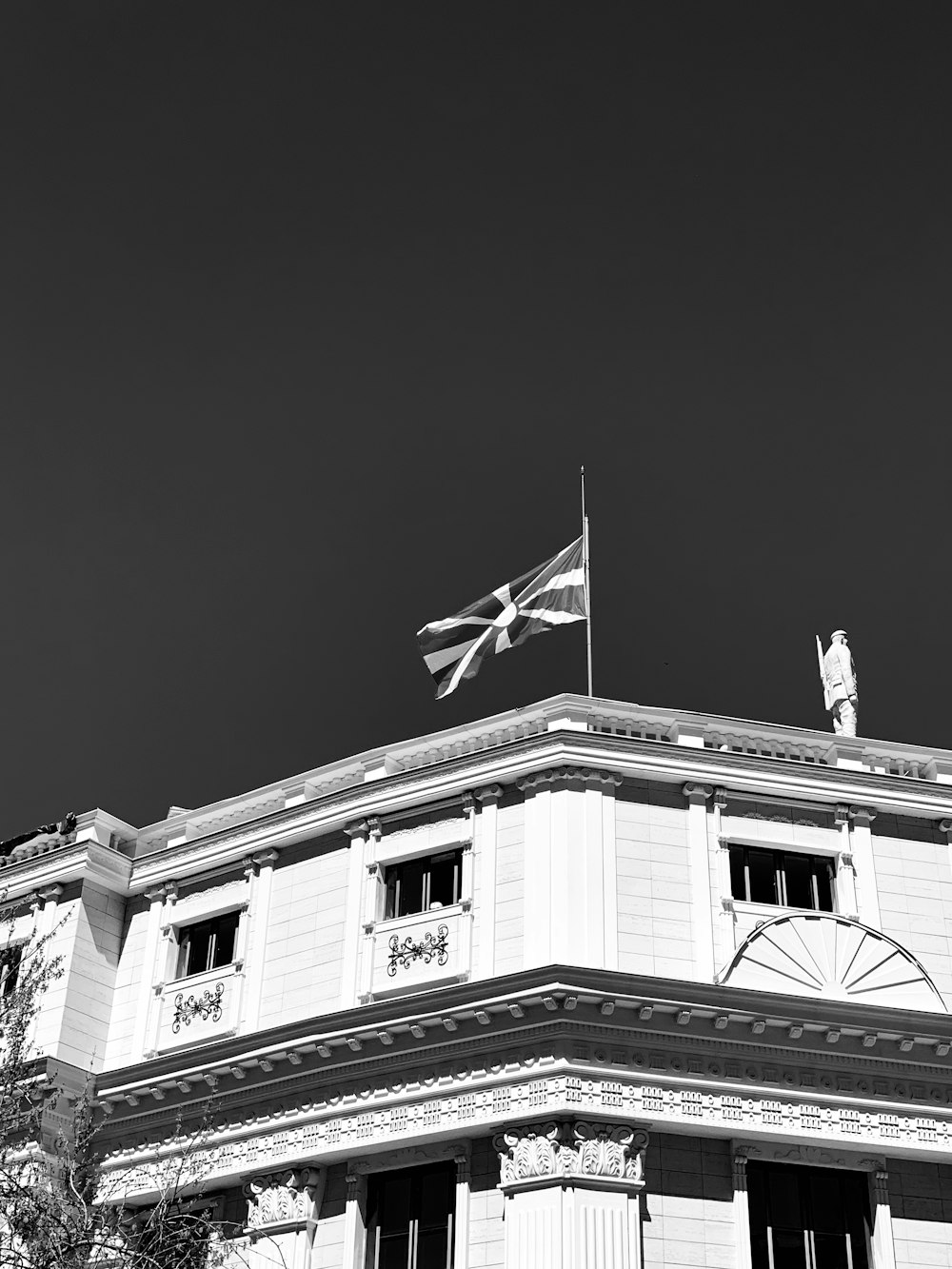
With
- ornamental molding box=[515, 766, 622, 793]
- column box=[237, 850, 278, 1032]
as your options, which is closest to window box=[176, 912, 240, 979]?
Answer: column box=[237, 850, 278, 1032]

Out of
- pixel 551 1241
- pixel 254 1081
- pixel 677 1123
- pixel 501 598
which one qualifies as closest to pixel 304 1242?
pixel 254 1081

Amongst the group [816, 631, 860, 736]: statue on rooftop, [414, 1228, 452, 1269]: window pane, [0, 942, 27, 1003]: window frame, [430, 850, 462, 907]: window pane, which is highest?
[816, 631, 860, 736]: statue on rooftop

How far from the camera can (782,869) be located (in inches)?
1241

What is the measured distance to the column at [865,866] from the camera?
101 ft

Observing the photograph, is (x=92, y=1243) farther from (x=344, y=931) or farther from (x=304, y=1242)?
(x=344, y=931)

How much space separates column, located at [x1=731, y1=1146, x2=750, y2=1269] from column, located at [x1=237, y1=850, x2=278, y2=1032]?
9322mm

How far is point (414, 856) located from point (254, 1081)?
5.02m

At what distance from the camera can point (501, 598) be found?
34250 millimetres

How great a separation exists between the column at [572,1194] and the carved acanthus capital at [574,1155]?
15 millimetres

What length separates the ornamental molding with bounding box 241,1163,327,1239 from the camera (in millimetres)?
29281

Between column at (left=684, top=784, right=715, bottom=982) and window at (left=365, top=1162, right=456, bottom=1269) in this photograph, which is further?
column at (left=684, top=784, right=715, bottom=982)

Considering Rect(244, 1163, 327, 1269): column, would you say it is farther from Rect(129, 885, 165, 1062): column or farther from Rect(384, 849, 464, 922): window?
Rect(384, 849, 464, 922): window

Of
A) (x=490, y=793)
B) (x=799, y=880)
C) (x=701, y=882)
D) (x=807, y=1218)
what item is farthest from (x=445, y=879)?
(x=807, y=1218)

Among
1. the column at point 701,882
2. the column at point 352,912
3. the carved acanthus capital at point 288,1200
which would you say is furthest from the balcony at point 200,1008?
the column at point 701,882
